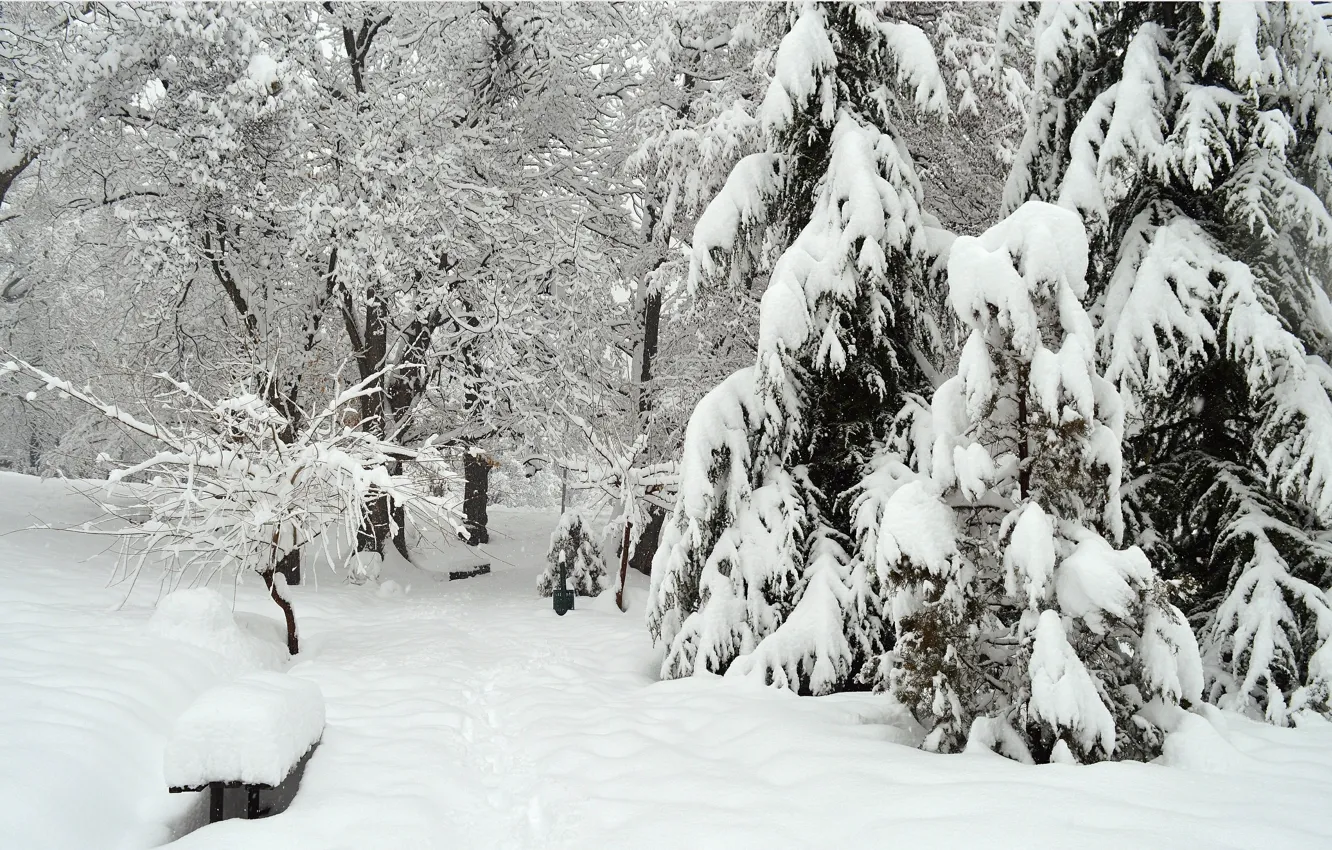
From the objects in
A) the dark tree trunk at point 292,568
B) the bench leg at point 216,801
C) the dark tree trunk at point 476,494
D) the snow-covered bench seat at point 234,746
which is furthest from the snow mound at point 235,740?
the dark tree trunk at point 476,494

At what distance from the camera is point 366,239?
40.3 feet

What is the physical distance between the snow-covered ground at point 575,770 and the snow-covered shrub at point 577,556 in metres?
6.31

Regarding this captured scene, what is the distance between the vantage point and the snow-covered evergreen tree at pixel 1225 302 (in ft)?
17.3

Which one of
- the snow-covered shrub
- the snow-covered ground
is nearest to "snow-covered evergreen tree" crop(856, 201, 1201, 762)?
the snow-covered ground

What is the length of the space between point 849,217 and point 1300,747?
449 cm

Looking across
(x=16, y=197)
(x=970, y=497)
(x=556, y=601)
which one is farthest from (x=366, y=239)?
(x=16, y=197)

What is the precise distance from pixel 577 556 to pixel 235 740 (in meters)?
10.0

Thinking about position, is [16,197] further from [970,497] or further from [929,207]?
[970,497]

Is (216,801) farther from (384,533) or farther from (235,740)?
(384,533)

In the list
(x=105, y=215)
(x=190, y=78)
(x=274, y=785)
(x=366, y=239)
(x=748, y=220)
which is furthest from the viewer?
(x=105, y=215)

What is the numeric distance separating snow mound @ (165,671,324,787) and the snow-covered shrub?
30.6 ft

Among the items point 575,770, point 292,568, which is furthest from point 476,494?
point 575,770

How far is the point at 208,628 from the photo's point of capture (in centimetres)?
707

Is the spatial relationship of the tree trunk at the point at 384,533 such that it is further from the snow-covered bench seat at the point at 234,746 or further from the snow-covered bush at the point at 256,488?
the snow-covered bench seat at the point at 234,746
